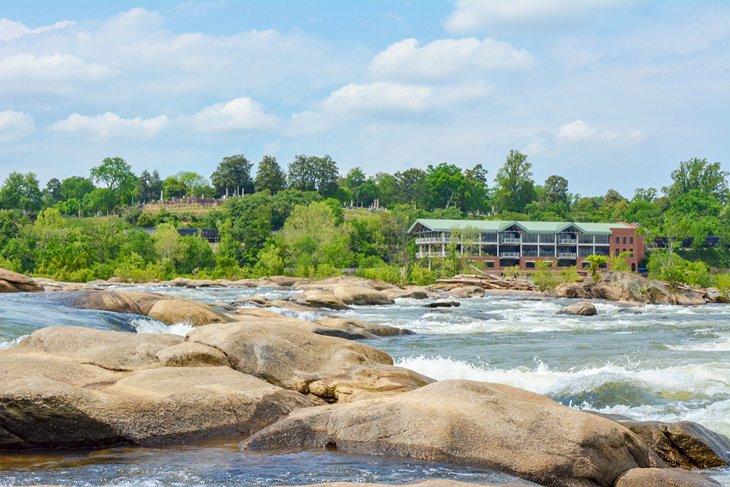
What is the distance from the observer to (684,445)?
9.87m

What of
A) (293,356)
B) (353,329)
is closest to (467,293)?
(353,329)

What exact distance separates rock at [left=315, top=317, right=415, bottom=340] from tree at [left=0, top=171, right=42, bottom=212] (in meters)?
120

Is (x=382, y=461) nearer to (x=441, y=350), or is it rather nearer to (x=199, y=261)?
(x=441, y=350)

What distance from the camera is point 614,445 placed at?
8844 millimetres

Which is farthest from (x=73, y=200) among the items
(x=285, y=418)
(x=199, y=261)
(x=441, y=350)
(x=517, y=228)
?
(x=285, y=418)

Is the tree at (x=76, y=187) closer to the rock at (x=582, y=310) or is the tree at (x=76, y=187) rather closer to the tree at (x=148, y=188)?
the tree at (x=148, y=188)

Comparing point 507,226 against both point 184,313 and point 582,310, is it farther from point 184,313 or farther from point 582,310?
point 184,313

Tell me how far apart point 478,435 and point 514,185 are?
458ft

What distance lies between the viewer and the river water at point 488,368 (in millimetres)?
8469

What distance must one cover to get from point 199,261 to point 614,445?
259 ft

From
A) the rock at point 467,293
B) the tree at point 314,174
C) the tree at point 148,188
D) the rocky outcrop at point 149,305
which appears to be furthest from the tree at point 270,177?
the rocky outcrop at point 149,305

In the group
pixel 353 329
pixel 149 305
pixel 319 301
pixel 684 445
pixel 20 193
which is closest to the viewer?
pixel 684 445

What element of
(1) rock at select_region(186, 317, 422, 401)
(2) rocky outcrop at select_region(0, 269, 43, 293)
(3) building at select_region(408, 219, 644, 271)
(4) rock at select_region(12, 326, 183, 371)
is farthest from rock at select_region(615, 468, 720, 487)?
(3) building at select_region(408, 219, 644, 271)

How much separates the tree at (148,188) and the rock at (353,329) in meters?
132
